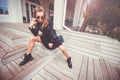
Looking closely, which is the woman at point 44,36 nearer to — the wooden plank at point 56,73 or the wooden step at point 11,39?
the wooden plank at point 56,73

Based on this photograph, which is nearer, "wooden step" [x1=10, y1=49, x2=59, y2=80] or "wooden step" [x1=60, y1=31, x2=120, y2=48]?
"wooden step" [x1=10, y1=49, x2=59, y2=80]

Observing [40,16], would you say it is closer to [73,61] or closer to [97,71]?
[73,61]

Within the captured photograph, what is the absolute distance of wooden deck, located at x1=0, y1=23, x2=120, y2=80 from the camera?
127cm

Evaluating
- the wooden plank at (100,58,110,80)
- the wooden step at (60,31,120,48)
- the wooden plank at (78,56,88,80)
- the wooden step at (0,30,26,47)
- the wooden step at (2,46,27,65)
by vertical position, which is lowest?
the wooden plank at (100,58,110,80)

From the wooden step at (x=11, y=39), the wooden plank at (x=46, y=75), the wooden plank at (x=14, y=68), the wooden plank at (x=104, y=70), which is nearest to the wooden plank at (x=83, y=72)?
the wooden plank at (x=104, y=70)

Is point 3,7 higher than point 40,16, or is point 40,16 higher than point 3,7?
point 3,7

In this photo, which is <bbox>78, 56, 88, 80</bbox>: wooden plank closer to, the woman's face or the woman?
the woman

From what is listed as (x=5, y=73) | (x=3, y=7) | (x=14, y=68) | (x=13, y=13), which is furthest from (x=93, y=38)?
(x=3, y=7)

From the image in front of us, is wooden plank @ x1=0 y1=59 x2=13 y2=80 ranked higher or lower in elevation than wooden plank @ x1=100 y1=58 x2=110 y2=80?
higher

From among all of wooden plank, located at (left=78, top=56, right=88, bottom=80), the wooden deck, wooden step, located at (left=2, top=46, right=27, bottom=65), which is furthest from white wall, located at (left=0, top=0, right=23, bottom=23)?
wooden plank, located at (left=78, top=56, right=88, bottom=80)

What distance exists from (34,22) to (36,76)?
956 mm

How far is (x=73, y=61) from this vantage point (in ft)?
5.77

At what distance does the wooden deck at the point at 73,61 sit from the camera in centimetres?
127

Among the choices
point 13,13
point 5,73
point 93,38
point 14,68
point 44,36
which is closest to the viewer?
point 5,73
